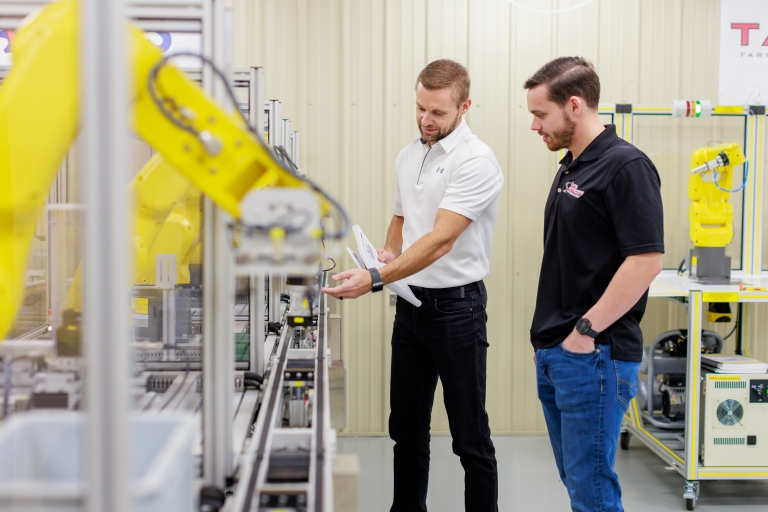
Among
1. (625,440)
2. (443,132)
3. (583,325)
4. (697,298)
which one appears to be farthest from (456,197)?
(625,440)

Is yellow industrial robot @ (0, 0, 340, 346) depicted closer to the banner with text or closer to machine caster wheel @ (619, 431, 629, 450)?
machine caster wheel @ (619, 431, 629, 450)

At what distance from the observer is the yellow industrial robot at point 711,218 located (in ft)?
10.8

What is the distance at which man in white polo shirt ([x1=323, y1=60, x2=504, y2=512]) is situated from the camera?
2369 millimetres

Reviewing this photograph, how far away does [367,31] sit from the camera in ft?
12.7

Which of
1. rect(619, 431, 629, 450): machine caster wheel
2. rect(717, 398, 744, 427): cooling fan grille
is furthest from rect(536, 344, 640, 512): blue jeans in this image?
rect(619, 431, 629, 450): machine caster wheel

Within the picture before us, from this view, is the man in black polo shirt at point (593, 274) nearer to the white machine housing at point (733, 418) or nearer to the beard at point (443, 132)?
the beard at point (443, 132)

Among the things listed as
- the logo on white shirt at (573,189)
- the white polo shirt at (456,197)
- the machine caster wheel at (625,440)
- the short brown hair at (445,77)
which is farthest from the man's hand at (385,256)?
the machine caster wheel at (625,440)

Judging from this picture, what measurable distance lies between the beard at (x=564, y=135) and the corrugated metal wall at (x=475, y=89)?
184 cm

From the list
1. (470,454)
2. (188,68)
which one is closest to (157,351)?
(188,68)

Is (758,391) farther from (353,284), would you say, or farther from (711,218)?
(353,284)

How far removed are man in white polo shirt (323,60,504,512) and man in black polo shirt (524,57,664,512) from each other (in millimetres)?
395

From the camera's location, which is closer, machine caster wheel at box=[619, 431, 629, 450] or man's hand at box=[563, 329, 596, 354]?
man's hand at box=[563, 329, 596, 354]

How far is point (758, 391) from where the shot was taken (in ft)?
9.91

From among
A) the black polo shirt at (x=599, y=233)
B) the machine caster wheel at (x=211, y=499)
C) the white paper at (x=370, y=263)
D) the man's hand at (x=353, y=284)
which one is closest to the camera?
the machine caster wheel at (x=211, y=499)
